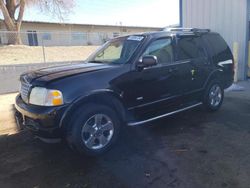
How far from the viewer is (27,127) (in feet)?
11.3

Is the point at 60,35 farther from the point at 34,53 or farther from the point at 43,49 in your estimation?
the point at 43,49

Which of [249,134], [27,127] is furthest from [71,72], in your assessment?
[249,134]

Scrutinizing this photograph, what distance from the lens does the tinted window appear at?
4220mm

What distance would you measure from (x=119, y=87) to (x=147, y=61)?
623 mm

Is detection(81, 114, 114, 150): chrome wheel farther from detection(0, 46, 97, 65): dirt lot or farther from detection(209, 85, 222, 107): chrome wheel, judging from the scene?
detection(0, 46, 97, 65): dirt lot

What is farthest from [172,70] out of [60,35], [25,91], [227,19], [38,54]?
[60,35]

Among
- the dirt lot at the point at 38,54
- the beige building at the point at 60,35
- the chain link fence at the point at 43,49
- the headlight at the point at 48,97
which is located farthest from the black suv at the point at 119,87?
the beige building at the point at 60,35

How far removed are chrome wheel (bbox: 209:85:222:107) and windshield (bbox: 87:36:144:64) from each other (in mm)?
2324

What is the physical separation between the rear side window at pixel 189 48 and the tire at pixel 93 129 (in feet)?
6.36

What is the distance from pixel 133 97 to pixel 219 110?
278 cm

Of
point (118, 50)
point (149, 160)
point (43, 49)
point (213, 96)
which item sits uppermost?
point (43, 49)

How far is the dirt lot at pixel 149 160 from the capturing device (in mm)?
2945

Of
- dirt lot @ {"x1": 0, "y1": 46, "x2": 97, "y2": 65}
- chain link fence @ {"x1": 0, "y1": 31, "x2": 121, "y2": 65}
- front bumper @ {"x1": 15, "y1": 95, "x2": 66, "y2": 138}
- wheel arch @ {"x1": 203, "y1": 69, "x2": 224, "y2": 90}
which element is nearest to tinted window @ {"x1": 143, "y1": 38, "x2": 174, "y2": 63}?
wheel arch @ {"x1": 203, "y1": 69, "x2": 224, "y2": 90}

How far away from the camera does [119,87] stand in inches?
146
